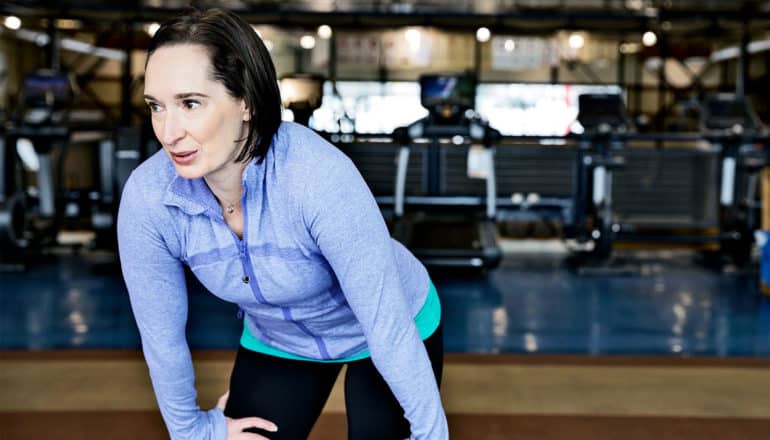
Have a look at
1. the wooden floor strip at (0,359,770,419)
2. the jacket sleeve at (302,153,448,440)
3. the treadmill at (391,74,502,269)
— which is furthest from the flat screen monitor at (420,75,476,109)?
Result: the jacket sleeve at (302,153,448,440)

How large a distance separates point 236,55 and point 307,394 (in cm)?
73

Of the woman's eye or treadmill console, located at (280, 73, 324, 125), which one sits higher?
treadmill console, located at (280, 73, 324, 125)

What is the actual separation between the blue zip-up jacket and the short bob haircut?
0.06 m

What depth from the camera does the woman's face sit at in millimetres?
1150

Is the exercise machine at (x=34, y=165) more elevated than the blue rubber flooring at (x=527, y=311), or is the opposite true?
the exercise machine at (x=34, y=165)

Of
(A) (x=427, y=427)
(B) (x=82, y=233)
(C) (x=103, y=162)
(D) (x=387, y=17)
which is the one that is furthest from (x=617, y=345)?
(D) (x=387, y=17)

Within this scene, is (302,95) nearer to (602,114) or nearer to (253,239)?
(602,114)

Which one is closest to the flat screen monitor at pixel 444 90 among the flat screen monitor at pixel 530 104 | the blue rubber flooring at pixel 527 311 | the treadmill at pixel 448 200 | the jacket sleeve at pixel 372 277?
the treadmill at pixel 448 200

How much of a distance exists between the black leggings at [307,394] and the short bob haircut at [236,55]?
531 millimetres

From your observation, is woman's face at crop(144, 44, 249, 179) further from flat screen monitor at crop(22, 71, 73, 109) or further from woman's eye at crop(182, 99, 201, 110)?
flat screen monitor at crop(22, 71, 73, 109)

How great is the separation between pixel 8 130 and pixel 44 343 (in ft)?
10.8

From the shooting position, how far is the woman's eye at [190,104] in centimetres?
117

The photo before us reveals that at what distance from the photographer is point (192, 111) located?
3.85ft

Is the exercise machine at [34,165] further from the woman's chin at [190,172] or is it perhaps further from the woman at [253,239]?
the woman's chin at [190,172]
